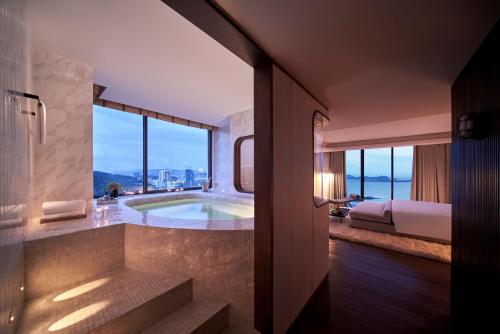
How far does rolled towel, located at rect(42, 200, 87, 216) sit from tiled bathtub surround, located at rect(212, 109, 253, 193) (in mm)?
2893

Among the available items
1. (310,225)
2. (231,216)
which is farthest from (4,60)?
(231,216)

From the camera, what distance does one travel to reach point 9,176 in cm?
108

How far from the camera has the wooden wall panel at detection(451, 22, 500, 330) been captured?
997 millimetres

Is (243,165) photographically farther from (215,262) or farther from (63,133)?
(63,133)

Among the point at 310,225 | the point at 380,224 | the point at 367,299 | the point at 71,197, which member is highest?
the point at 71,197

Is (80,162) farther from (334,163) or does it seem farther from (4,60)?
(334,163)

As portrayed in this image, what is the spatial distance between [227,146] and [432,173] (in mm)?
5943

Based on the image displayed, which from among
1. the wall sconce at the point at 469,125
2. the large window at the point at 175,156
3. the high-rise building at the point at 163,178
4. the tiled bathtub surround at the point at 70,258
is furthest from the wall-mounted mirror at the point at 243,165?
the wall sconce at the point at 469,125

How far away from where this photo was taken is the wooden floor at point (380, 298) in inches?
66.3

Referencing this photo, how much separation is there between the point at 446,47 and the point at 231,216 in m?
3.54

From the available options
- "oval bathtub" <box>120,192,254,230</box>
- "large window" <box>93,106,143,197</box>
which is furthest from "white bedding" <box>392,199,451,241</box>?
"large window" <box>93,106,143,197</box>

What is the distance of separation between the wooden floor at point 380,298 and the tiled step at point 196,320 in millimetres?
636

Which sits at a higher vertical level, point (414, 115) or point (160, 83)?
point (160, 83)

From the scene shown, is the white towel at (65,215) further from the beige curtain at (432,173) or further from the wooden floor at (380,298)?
the beige curtain at (432,173)
